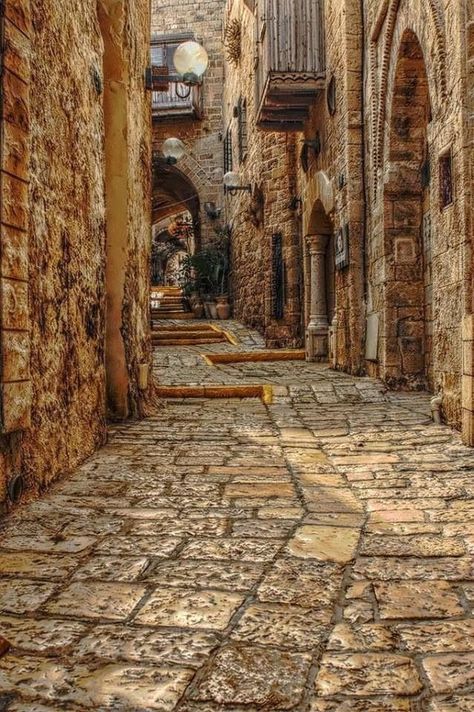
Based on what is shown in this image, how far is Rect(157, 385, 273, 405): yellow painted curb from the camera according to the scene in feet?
23.2

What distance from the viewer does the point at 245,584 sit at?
80.5 inches

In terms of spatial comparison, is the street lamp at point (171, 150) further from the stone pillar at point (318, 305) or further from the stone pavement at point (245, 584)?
the stone pavement at point (245, 584)

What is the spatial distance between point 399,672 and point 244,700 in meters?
0.38

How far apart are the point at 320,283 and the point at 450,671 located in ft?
31.0

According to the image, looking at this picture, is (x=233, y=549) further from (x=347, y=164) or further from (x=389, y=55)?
(x=347, y=164)

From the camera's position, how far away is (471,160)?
4.36m

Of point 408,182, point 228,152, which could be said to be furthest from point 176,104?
point 408,182

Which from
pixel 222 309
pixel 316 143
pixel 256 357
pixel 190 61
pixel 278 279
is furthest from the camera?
pixel 222 309

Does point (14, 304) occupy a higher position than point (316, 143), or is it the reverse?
point (316, 143)

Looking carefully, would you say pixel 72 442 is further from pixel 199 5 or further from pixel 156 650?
pixel 199 5

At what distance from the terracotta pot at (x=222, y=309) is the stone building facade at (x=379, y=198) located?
9.24ft

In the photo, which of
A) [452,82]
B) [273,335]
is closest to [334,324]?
[273,335]

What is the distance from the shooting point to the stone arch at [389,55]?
15.8 feet

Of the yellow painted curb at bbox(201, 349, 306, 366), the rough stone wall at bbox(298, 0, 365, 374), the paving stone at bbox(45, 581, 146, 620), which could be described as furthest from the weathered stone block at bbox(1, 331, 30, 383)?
the yellow painted curb at bbox(201, 349, 306, 366)
